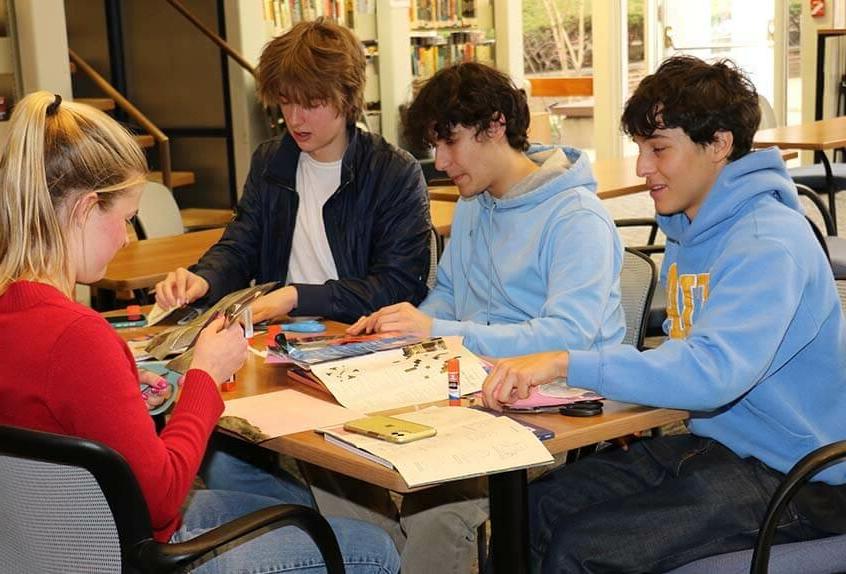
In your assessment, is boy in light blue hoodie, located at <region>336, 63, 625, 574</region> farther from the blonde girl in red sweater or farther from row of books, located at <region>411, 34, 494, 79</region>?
row of books, located at <region>411, 34, 494, 79</region>

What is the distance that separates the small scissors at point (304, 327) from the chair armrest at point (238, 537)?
87 cm

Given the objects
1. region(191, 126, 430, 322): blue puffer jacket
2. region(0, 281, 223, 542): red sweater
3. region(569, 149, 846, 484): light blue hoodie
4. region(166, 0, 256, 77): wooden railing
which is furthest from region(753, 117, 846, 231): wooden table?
region(0, 281, 223, 542): red sweater

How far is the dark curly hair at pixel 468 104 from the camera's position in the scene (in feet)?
8.05

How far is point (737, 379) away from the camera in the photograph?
1.80 meters

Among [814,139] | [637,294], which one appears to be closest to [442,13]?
[814,139]

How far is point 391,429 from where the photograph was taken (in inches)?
69.3

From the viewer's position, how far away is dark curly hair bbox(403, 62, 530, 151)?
2453 mm

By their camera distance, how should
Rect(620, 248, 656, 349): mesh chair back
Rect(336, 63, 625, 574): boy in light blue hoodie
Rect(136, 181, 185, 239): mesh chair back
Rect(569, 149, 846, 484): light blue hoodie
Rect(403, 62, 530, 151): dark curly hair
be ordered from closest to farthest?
Rect(569, 149, 846, 484): light blue hoodie < Rect(336, 63, 625, 574): boy in light blue hoodie < Rect(403, 62, 530, 151): dark curly hair < Rect(620, 248, 656, 349): mesh chair back < Rect(136, 181, 185, 239): mesh chair back

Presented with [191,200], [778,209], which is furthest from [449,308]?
[191,200]

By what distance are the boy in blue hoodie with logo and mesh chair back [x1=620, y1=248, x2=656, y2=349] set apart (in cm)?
60

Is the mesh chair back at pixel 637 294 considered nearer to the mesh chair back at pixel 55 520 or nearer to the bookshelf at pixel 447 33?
the mesh chair back at pixel 55 520

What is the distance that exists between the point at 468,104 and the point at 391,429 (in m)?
0.93

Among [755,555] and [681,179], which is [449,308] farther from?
[755,555]

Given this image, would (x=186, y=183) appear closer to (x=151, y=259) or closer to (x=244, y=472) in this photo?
(x=151, y=259)
